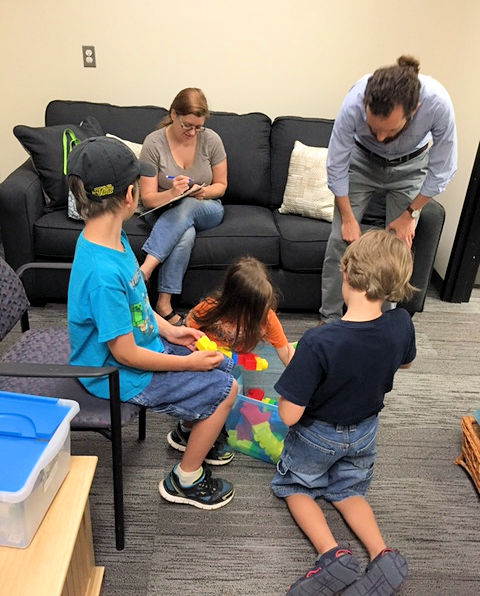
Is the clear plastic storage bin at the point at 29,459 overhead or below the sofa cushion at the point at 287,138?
below

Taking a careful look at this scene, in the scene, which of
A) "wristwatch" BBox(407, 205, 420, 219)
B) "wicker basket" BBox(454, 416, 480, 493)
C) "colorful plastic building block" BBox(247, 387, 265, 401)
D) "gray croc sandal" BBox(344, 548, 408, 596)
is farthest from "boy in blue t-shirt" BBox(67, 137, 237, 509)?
Result: "wristwatch" BBox(407, 205, 420, 219)

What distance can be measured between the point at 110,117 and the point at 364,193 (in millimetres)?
1481

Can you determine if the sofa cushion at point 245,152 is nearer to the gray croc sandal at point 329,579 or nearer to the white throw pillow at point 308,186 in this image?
the white throw pillow at point 308,186

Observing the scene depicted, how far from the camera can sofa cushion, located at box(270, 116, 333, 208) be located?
3104 millimetres

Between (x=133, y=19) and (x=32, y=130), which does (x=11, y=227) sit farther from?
(x=133, y=19)

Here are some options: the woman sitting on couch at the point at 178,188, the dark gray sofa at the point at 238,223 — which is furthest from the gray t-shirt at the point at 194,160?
the dark gray sofa at the point at 238,223

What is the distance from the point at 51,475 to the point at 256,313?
0.84 m

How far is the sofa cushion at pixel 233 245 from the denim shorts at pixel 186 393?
3.78ft

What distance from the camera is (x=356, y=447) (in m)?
1.63

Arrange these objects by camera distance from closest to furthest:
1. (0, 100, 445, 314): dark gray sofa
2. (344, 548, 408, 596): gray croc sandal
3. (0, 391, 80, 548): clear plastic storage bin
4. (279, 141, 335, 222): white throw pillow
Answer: (0, 391, 80, 548): clear plastic storage bin → (344, 548, 408, 596): gray croc sandal → (0, 100, 445, 314): dark gray sofa → (279, 141, 335, 222): white throw pillow

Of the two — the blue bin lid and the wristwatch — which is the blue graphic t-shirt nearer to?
the blue bin lid

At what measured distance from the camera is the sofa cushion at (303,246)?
274 cm

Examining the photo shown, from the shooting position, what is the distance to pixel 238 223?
2832 mm

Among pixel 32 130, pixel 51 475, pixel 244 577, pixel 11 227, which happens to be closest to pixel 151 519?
pixel 244 577
